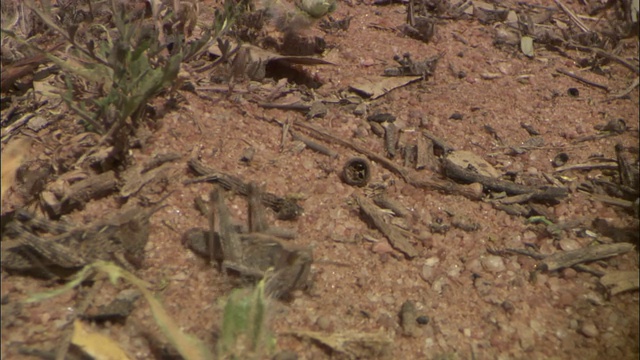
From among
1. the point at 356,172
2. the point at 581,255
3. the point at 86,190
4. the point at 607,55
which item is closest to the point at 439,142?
the point at 356,172

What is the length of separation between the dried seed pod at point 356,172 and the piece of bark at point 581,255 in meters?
0.51

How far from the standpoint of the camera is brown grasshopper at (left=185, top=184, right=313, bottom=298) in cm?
151

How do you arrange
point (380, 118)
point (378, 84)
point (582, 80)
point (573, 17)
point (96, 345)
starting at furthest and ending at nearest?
point (573, 17) < point (582, 80) < point (378, 84) < point (380, 118) < point (96, 345)

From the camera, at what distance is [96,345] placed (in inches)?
52.9

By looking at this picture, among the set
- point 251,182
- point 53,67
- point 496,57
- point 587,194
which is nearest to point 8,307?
point 251,182

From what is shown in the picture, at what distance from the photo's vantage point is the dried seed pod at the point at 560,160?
2.02 meters

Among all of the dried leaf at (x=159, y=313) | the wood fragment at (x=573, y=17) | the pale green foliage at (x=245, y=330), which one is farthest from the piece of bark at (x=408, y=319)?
the wood fragment at (x=573, y=17)

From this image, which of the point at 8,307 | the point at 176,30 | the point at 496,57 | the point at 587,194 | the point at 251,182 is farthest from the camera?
the point at 496,57

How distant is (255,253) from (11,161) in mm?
577

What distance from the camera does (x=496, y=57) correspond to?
2.53 metres

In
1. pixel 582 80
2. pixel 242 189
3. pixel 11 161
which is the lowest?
pixel 582 80

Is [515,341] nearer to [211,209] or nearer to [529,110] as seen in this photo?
[211,209]

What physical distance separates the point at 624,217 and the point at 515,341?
550 millimetres

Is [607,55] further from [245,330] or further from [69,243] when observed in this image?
[69,243]
